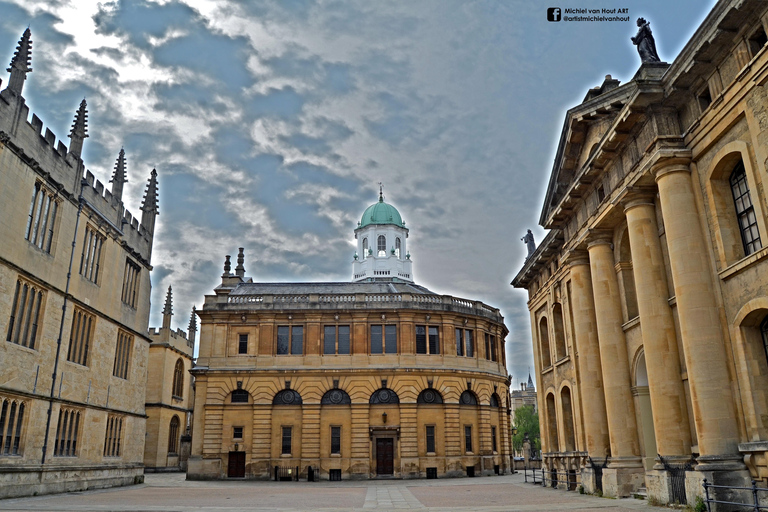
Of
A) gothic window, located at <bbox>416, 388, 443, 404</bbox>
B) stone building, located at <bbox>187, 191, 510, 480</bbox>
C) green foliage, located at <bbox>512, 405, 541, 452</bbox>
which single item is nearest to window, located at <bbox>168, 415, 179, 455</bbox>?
stone building, located at <bbox>187, 191, 510, 480</bbox>

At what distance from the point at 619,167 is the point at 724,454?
9.73 metres

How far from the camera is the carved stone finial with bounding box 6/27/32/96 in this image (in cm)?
2312

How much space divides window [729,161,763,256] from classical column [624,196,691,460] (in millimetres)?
3146

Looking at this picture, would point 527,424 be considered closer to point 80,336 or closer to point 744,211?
point 80,336

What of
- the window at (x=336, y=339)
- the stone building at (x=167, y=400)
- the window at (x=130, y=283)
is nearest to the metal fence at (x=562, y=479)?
the window at (x=336, y=339)

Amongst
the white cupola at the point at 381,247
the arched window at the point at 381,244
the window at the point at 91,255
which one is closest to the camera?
the window at the point at 91,255

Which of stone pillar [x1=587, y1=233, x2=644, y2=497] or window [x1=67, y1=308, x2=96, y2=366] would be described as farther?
window [x1=67, y1=308, x2=96, y2=366]

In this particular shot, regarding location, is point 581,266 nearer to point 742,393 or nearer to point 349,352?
point 742,393

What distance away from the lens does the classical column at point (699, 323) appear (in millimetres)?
14539

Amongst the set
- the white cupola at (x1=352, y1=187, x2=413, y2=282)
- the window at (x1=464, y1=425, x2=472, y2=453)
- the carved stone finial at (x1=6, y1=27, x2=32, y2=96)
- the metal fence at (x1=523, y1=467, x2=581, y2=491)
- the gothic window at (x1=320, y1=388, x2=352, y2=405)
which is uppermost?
the white cupola at (x1=352, y1=187, x2=413, y2=282)

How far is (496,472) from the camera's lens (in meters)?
45.1

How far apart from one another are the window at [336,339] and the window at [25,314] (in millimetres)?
22976

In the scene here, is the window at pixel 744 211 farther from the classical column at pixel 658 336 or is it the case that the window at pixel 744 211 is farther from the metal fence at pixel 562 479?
the metal fence at pixel 562 479

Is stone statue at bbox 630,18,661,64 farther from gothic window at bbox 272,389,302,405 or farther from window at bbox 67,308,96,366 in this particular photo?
gothic window at bbox 272,389,302,405
